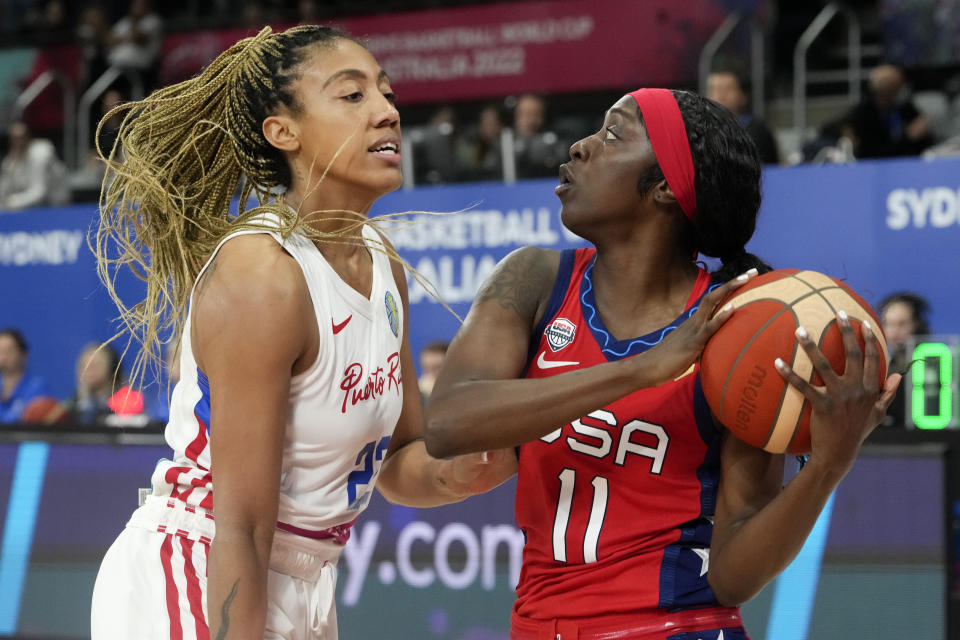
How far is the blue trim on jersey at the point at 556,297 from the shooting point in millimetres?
2381

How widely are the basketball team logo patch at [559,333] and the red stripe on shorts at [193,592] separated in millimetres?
787

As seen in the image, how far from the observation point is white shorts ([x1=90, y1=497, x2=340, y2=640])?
2244 millimetres

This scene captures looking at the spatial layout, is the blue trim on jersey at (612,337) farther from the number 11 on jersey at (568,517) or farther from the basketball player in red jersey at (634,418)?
the number 11 on jersey at (568,517)

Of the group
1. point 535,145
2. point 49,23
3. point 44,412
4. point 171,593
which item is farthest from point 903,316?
point 49,23

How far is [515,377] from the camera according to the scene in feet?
7.46

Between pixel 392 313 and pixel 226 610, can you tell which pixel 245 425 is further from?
pixel 392 313

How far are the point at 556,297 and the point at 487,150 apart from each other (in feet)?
22.5

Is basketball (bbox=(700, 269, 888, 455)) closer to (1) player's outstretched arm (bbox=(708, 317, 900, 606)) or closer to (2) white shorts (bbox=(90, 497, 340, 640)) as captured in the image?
(1) player's outstretched arm (bbox=(708, 317, 900, 606))

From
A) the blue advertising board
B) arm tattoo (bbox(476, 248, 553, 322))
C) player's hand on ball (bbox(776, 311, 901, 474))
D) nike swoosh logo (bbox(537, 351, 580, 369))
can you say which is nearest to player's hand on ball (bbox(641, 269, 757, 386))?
player's hand on ball (bbox(776, 311, 901, 474))

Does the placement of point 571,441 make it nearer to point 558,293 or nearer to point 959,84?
point 558,293

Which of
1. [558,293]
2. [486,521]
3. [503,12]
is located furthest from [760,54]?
[558,293]

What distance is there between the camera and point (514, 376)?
7.43 ft

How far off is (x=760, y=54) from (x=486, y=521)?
6529mm

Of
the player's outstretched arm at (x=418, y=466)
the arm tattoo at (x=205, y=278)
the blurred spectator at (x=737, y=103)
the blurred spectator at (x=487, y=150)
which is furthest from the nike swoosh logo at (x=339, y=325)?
the blurred spectator at (x=487, y=150)
